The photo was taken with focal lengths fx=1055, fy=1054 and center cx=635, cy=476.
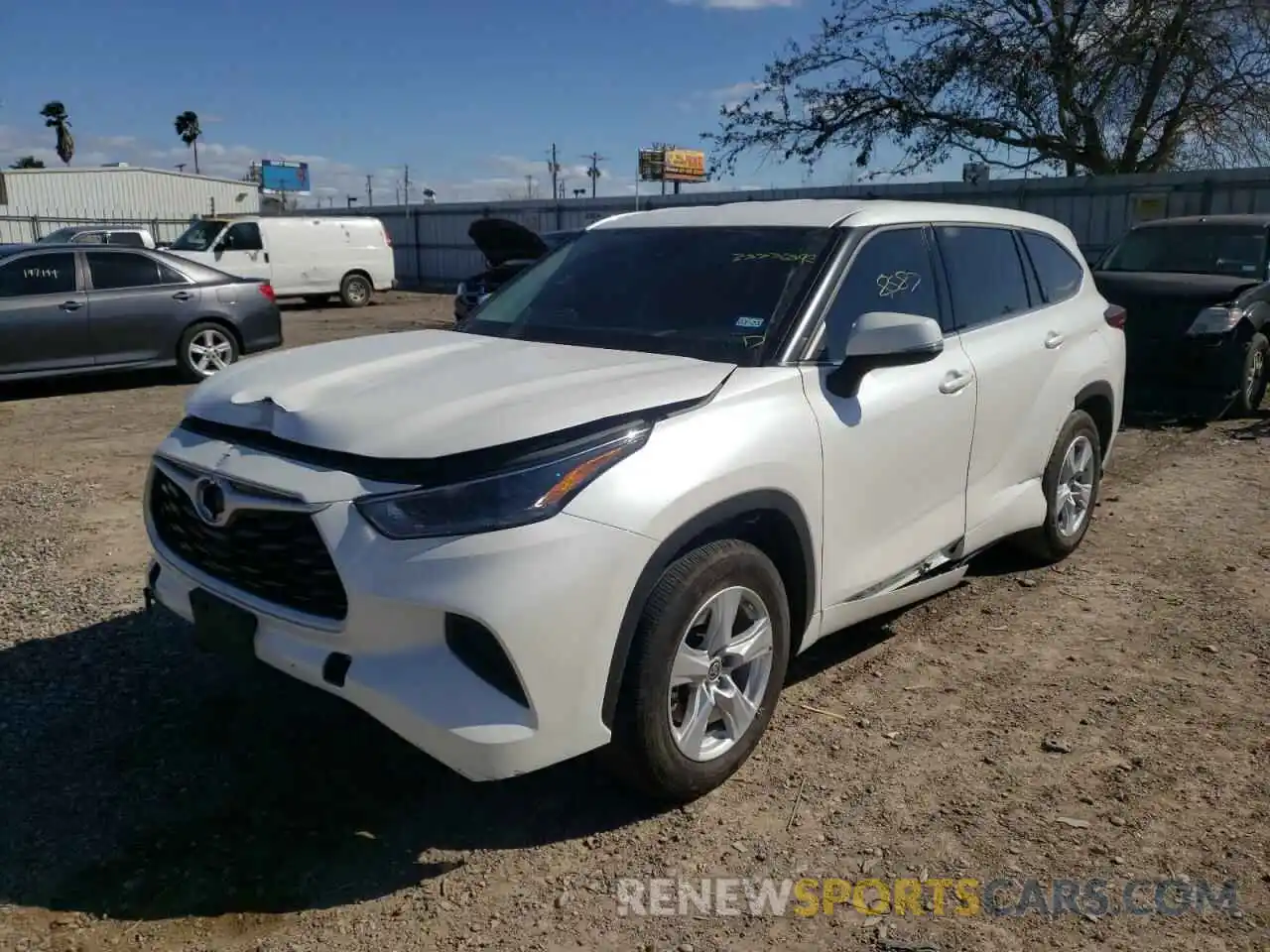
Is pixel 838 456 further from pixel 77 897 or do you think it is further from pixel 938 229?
pixel 77 897

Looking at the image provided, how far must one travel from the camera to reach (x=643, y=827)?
3113 mm

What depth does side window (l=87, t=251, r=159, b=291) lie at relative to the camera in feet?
35.4

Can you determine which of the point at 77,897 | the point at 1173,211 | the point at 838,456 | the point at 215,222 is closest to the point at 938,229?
the point at 838,456

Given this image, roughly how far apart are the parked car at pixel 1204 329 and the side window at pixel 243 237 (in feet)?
54.4

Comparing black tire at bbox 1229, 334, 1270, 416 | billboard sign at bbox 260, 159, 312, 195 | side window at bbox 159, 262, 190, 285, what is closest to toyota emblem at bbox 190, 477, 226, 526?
black tire at bbox 1229, 334, 1270, 416

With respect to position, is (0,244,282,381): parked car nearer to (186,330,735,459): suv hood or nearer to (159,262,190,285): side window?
(159,262,190,285): side window

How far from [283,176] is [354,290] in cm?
4681

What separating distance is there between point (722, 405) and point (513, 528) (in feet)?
2.74

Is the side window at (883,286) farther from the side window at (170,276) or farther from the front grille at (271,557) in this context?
the side window at (170,276)

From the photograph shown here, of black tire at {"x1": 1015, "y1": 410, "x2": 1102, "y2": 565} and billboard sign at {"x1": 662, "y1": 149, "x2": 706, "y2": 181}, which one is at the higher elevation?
billboard sign at {"x1": 662, "y1": 149, "x2": 706, "y2": 181}

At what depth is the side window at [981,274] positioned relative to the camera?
14.4 feet

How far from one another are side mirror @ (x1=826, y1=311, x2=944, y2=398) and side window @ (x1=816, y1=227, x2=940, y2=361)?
0.11 meters

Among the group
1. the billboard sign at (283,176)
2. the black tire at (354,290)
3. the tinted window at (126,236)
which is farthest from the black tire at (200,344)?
the billboard sign at (283,176)

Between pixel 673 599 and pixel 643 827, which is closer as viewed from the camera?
pixel 673 599
